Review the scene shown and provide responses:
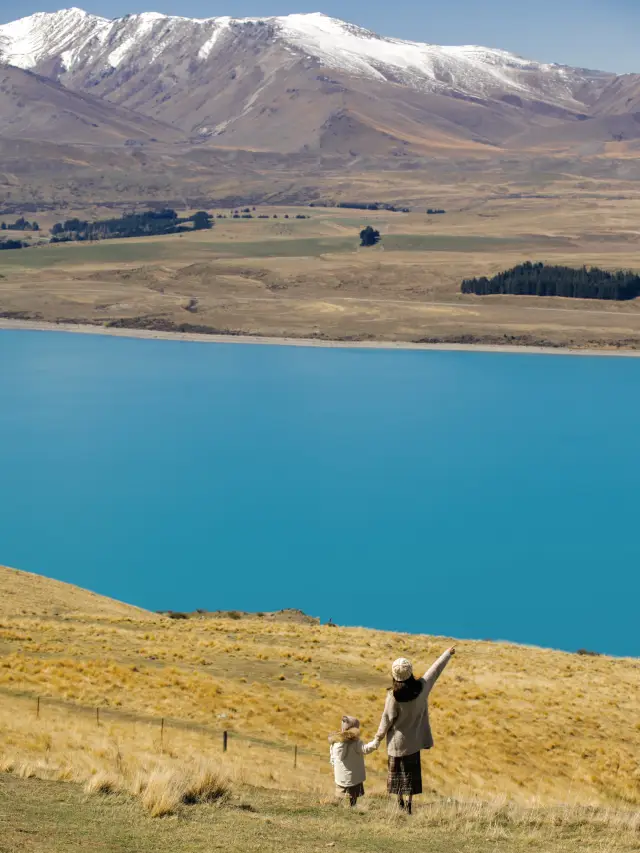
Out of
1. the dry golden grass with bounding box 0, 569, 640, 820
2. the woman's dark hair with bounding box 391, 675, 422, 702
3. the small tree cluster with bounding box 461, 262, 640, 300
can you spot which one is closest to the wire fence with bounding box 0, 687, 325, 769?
the dry golden grass with bounding box 0, 569, 640, 820

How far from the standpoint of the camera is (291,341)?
246 ft

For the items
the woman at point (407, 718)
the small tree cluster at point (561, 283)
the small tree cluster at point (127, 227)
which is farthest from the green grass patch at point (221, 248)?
the woman at point (407, 718)

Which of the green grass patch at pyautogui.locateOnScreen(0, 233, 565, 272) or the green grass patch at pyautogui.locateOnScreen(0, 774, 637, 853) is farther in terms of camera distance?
the green grass patch at pyautogui.locateOnScreen(0, 233, 565, 272)

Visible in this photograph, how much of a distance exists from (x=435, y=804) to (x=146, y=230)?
119820mm

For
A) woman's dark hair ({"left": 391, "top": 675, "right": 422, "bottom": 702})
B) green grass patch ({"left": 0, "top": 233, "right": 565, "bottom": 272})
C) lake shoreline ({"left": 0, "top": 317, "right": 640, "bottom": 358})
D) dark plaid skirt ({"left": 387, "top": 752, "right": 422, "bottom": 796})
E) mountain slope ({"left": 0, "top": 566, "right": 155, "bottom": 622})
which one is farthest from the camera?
green grass patch ({"left": 0, "top": 233, "right": 565, "bottom": 272})

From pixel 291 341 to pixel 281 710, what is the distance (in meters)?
63.7

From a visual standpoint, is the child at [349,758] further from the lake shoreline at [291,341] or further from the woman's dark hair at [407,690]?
the lake shoreline at [291,341]

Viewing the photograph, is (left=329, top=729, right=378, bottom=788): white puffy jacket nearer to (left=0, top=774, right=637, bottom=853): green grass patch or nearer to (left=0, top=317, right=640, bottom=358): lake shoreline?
(left=0, top=774, right=637, bottom=853): green grass patch

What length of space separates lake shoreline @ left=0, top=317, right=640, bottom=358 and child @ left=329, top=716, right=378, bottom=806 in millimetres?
65497

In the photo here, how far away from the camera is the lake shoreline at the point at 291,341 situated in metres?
71.5

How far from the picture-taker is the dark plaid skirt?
669 cm

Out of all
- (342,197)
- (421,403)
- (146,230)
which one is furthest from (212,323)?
(342,197)

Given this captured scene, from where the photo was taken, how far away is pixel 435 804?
7.41 m

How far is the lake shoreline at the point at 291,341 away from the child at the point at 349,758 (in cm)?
6550
